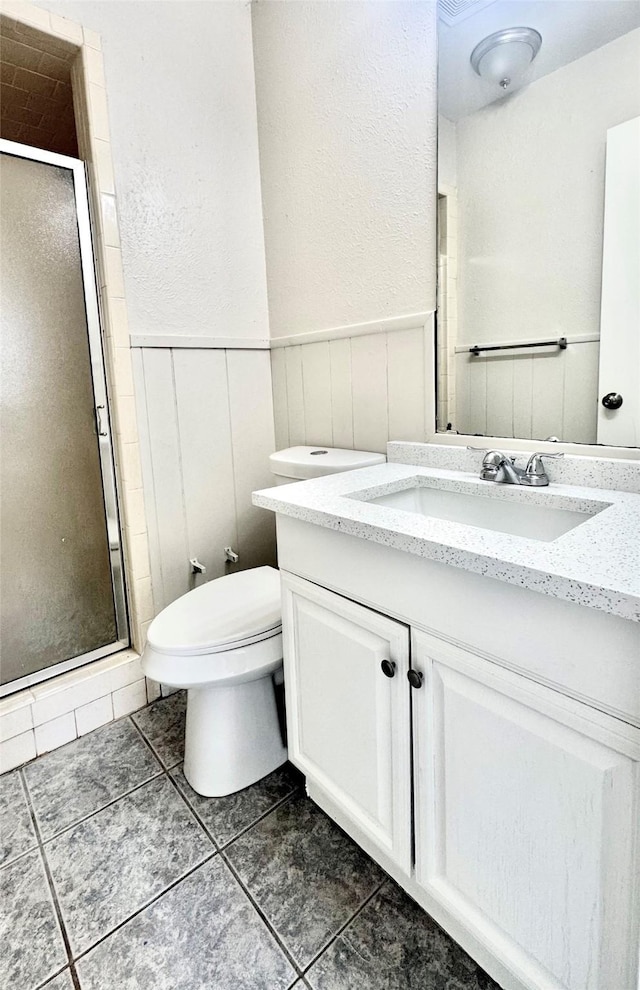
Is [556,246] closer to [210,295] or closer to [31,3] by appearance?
[210,295]

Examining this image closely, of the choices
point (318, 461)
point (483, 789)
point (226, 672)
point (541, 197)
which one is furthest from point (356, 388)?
point (483, 789)

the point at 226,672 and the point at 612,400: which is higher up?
the point at 612,400

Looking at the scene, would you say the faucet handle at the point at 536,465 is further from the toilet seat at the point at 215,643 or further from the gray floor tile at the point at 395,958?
the gray floor tile at the point at 395,958

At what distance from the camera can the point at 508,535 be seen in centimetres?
77

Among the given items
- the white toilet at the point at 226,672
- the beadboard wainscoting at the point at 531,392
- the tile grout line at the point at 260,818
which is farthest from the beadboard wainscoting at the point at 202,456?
the beadboard wainscoting at the point at 531,392

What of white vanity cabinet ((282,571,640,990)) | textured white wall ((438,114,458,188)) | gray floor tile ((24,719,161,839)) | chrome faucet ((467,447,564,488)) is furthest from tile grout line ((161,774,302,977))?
textured white wall ((438,114,458,188))

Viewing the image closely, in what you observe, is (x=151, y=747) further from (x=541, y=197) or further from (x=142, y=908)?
(x=541, y=197)

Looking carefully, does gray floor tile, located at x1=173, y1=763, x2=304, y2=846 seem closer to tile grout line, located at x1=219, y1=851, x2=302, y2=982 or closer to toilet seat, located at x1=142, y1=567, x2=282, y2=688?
tile grout line, located at x1=219, y1=851, x2=302, y2=982

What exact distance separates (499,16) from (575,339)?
744 mm

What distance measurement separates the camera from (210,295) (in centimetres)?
174

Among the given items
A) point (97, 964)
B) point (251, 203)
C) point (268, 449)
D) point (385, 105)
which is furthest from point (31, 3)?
point (97, 964)

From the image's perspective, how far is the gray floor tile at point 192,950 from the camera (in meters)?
0.90

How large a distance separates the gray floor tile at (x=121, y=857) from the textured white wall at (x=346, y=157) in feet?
4.74

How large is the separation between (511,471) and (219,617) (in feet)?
2.62
